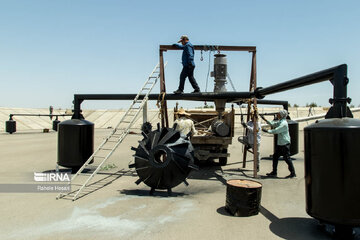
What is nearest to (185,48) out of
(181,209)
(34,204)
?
(181,209)

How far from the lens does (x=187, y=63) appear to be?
387 inches

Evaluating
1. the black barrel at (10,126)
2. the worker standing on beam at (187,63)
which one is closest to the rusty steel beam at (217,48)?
the worker standing on beam at (187,63)

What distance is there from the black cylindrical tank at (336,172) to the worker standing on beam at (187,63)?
570 centimetres

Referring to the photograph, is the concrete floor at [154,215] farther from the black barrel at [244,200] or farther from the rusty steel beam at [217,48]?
the rusty steel beam at [217,48]

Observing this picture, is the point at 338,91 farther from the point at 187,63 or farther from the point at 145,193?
the point at 187,63

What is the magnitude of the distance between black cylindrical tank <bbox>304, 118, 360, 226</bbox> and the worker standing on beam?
5.70 metres

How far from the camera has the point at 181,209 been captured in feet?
20.3

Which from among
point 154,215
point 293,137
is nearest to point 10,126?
point 293,137

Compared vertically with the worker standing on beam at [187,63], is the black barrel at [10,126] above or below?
below

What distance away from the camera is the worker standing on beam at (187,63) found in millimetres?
9781

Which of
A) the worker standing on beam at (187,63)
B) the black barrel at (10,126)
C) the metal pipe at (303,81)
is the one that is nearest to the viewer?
the metal pipe at (303,81)

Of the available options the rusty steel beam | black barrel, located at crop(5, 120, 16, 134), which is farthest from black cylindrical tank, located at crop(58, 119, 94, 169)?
black barrel, located at crop(5, 120, 16, 134)

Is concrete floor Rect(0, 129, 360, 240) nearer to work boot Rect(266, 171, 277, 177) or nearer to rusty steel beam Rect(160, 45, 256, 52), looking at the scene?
work boot Rect(266, 171, 277, 177)

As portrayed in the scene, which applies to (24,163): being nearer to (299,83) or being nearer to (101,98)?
(101,98)
